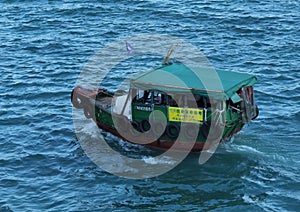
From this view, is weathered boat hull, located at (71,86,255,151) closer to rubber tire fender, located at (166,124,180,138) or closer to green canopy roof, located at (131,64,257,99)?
rubber tire fender, located at (166,124,180,138)

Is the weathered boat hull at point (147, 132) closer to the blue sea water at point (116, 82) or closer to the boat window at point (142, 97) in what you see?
the blue sea water at point (116, 82)

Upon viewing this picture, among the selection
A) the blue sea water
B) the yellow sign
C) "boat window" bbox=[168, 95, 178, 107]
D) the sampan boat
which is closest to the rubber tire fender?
the sampan boat

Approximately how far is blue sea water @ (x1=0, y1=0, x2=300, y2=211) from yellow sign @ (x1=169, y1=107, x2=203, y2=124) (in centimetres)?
179

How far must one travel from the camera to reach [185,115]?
27.3 metres

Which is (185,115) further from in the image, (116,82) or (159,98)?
(116,82)

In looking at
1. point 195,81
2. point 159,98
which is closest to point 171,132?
point 159,98

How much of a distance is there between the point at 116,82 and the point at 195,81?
10265mm

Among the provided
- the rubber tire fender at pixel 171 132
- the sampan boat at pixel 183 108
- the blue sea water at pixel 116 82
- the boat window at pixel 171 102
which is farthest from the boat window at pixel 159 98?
the blue sea water at pixel 116 82

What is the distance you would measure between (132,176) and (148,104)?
3.34m

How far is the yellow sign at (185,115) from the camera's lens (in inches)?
1068

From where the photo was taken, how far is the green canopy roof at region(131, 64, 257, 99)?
1043 inches

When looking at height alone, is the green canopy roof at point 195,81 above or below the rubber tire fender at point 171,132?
above

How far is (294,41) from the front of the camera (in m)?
41.8

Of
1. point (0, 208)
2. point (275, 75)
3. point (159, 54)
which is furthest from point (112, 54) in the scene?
point (0, 208)
